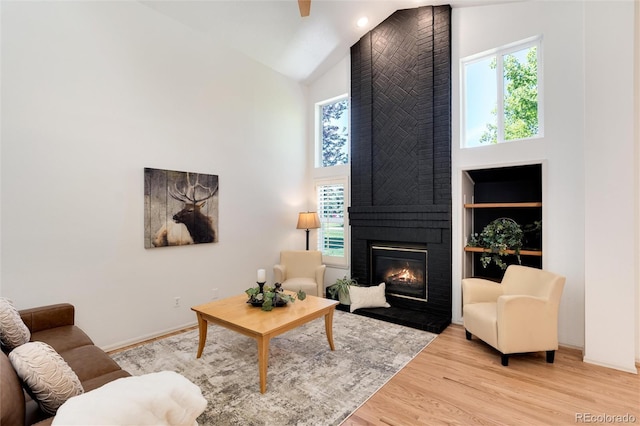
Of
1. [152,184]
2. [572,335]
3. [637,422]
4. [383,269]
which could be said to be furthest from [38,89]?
[572,335]

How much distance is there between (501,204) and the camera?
3615 mm

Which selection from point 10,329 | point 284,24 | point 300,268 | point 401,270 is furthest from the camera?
point 300,268

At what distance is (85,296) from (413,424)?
3.22 meters

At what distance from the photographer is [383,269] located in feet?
15.7

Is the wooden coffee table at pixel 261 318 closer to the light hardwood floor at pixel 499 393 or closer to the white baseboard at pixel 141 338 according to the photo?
the light hardwood floor at pixel 499 393

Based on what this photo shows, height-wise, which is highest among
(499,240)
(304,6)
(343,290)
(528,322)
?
(304,6)

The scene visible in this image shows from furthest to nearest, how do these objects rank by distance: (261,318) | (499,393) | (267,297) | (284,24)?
1. (284,24)
2. (267,297)
3. (261,318)
4. (499,393)

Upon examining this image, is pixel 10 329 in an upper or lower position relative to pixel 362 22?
lower

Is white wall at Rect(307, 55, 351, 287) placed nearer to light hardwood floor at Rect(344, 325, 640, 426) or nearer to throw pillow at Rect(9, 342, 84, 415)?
light hardwood floor at Rect(344, 325, 640, 426)

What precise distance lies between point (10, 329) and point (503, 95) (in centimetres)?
513

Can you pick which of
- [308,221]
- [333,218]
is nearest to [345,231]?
[333,218]

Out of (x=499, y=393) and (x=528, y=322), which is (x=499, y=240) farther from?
(x=499, y=393)

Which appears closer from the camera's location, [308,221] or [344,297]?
[344,297]

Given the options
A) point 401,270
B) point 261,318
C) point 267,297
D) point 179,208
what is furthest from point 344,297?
point 179,208
